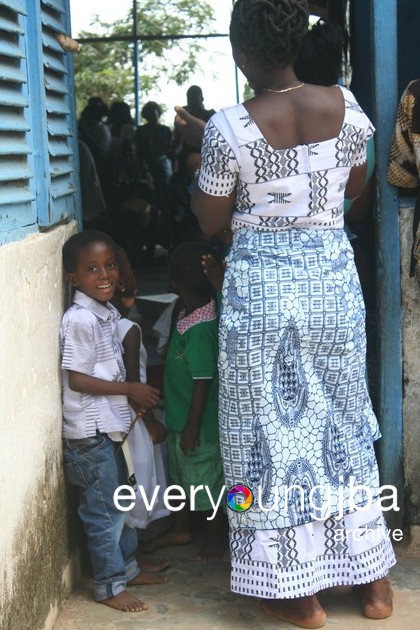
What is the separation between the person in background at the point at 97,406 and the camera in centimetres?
327

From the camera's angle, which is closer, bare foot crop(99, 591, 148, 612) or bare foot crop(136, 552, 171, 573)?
bare foot crop(99, 591, 148, 612)

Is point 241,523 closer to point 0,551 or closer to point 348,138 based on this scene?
point 0,551

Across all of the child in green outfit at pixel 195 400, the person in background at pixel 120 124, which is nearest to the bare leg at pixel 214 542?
the child in green outfit at pixel 195 400

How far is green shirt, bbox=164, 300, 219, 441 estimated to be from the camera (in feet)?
11.7

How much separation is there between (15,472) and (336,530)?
1162mm

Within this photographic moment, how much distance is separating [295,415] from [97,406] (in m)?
0.70

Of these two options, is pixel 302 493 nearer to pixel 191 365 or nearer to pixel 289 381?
pixel 289 381

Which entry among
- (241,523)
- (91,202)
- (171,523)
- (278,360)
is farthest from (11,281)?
(91,202)

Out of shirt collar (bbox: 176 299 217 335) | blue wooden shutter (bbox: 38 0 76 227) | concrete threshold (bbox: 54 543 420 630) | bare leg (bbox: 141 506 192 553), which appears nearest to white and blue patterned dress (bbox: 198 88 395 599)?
concrete threshold (bbox: 54 543 420 630)

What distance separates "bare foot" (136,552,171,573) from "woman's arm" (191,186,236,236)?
4.53 ft

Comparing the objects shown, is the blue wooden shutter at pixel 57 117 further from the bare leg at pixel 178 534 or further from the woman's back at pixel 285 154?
the bare leg at pixel 178 534

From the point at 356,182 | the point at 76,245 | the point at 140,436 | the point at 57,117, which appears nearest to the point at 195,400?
the point at 140,436

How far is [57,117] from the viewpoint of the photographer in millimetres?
3477

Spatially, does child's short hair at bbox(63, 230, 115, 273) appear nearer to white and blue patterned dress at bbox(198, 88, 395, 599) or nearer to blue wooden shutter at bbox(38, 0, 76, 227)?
blue wooden shutter at bbox(38, 0, 76, 227)
